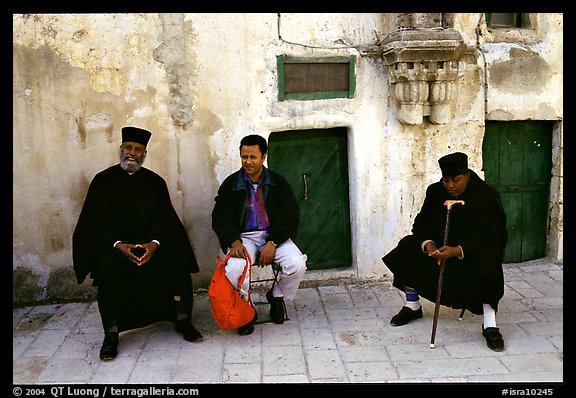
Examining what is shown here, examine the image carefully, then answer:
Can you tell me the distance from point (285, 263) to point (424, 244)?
3.95 feet

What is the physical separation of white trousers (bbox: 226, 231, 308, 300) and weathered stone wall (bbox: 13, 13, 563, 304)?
3.11 feet

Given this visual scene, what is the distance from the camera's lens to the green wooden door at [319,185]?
5.91 meters

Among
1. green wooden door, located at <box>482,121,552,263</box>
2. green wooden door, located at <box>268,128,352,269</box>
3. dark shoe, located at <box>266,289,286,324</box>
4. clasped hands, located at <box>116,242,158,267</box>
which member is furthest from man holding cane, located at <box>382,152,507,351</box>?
clasped hands, located at <box>116,242,158,267</box>

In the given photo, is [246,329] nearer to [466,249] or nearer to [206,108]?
[466,249]

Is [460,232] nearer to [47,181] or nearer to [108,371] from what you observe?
[108,371]

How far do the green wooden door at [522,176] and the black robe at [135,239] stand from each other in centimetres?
368

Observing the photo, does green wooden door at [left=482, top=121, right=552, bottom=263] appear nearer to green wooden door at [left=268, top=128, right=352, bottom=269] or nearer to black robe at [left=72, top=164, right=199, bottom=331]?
green wooden door at [left=268, top=128, right=352, bottom=269]

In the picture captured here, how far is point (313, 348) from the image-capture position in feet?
14.7

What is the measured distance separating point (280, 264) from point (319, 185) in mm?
1424

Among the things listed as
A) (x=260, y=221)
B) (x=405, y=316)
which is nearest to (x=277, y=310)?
(x=260, y=221)

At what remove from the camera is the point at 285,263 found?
15.8 feet

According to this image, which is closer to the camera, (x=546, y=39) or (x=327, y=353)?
(x=327, y=353)

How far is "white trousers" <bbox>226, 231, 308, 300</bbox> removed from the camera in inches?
182
